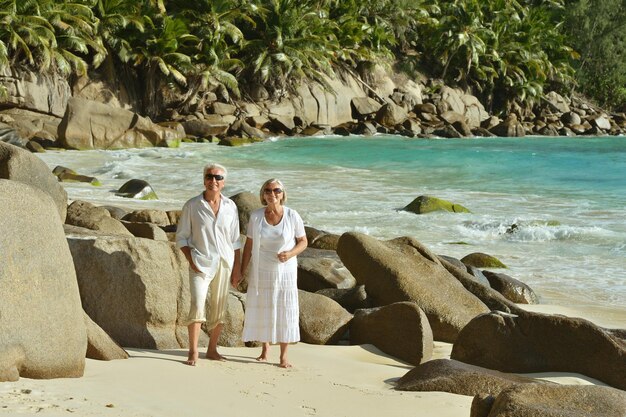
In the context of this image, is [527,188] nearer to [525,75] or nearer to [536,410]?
[536,410]

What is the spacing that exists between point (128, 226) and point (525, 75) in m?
52.1

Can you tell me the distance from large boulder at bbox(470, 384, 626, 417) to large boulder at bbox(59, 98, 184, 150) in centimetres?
2720

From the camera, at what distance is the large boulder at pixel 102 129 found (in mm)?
30703

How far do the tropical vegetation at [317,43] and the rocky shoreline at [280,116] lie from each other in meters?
0.81

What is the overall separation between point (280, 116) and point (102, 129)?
14.8 meters

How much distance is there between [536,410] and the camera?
4531 mm

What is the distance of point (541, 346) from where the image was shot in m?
7.43

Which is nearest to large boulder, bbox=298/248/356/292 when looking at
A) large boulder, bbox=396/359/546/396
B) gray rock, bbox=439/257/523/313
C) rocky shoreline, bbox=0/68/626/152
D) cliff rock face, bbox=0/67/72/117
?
gray rock, bbox=439/257/523/313

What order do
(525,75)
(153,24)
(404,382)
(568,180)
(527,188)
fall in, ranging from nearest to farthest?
(404,382) → (527,188) → (568,180) → (153,24) → (525,75)

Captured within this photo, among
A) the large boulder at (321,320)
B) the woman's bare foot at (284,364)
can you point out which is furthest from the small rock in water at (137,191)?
the woman's bare foot at (284,364)

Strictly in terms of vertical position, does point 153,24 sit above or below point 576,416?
above

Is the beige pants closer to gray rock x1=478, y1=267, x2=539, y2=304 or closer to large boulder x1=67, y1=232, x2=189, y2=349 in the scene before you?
large boulder x1=67, y1=232, x2=189, y2=349

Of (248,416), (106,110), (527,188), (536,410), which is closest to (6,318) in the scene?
(248,416)

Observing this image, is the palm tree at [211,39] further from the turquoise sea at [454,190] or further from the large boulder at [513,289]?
the large boulder at [513,289]
